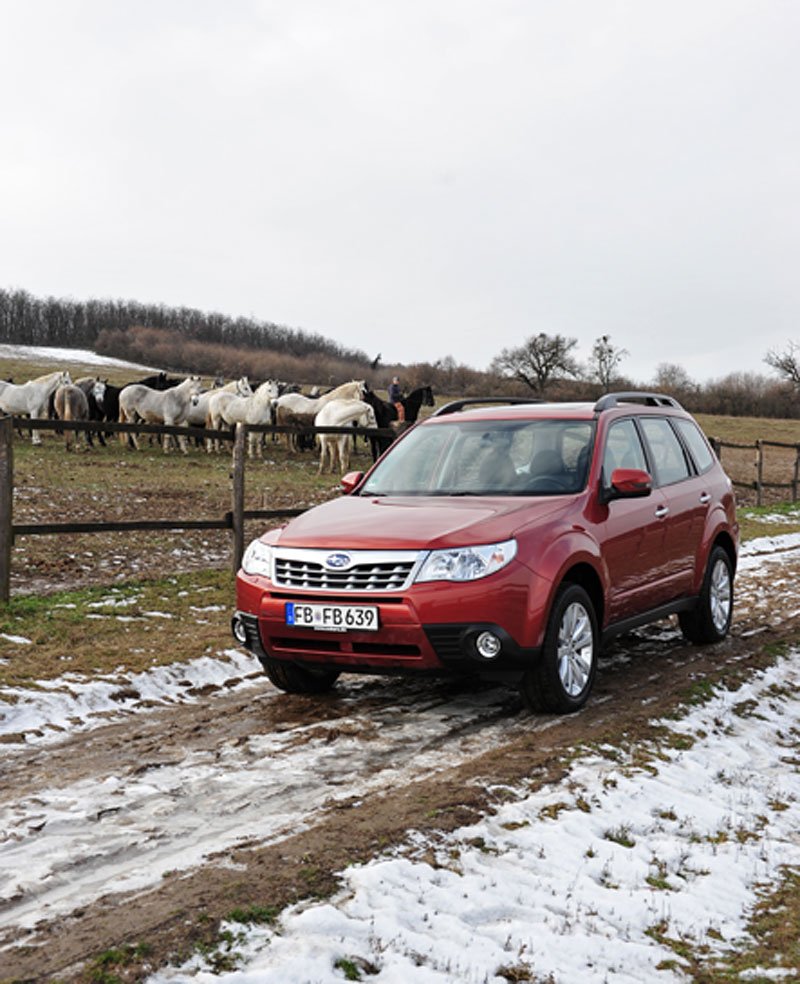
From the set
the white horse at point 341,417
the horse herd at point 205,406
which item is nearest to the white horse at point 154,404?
the horse herd at point 205,406

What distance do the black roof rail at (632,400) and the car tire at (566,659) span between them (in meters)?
1.77

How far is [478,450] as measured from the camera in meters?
7.53

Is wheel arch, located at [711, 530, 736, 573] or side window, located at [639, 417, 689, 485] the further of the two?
wheel arch, located at [711, 530, 736, 573]

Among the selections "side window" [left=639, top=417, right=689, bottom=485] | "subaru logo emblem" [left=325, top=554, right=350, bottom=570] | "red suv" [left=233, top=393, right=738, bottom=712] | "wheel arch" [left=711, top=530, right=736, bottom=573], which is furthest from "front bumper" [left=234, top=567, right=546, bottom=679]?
"wheel arch" [left=711, top=530, right=736, bottom=573]

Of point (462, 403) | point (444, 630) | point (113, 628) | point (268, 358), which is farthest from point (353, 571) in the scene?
point (268, 358)

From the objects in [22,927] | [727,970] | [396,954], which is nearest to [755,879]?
[727,970]

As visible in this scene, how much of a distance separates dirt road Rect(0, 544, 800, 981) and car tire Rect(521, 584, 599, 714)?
0.45 feet

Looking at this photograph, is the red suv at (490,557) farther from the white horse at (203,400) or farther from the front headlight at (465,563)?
the white horse at (203,400)

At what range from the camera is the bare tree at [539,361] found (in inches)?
3233

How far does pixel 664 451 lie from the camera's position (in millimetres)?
8438

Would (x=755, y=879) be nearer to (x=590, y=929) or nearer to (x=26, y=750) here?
(x=590, y=929)

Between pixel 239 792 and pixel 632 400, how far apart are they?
199 inches

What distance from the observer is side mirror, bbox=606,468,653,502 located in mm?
6957

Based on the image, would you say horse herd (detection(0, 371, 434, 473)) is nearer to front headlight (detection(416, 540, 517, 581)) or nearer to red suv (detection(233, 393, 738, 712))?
red suv (detection(233, 393, 738, 712))
